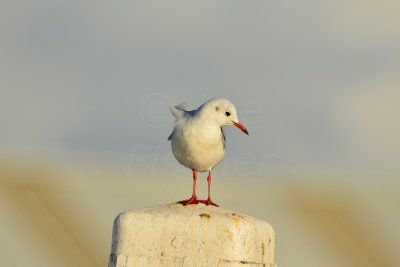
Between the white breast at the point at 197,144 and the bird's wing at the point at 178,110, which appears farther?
the bird's wing at the point at 178,110

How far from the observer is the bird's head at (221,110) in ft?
21.5

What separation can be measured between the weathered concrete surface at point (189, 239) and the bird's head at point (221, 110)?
212 centimetres

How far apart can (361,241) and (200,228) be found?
21101mm

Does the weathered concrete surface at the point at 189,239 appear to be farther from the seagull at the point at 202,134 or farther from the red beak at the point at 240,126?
the red beak at the point at 240,126

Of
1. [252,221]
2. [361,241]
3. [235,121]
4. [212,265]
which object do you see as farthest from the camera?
[361,241]

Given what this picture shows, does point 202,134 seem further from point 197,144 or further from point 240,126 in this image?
point 240,126

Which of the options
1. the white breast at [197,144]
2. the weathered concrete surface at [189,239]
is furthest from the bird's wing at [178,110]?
the weathered concrete surface at [189,239]

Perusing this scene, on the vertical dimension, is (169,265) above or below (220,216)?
below

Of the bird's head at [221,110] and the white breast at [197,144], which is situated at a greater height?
the bird's head at [221,110]

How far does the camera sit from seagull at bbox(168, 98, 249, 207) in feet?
21.6

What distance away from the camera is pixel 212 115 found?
659 cm

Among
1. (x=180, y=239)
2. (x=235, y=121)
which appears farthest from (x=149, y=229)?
(x=235, y=121)

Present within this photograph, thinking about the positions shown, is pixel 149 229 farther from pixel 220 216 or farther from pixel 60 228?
pixel 60 228

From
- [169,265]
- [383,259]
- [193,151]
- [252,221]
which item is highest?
[383,259]
